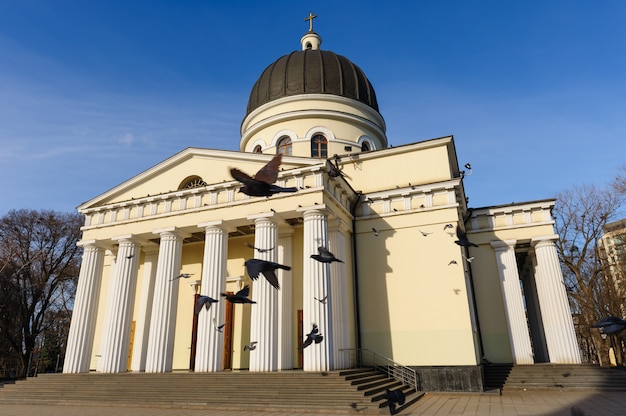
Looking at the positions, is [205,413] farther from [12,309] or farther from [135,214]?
[12,309]

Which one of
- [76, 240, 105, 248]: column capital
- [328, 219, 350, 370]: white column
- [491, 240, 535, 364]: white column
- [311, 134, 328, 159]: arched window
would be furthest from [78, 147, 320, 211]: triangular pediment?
[491, 240, 535, 364]: white column

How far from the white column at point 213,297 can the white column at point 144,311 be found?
3015 mm

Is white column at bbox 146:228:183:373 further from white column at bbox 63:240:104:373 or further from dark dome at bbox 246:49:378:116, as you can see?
dark dome at bbox 246:49:378:116

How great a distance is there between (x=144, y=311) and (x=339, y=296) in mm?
7650

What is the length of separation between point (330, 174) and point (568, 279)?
20699 millimetres

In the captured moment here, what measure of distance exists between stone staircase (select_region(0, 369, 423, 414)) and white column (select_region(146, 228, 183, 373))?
2.54ft

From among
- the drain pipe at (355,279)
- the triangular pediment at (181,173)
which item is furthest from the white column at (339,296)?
the triangular pediment at (181,173)

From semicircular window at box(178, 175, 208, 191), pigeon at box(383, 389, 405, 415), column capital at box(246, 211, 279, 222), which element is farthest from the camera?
semicircular window at box(178, 175, 208, 191)

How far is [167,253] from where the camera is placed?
1486cm

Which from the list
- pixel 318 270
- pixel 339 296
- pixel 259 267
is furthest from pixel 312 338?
pixel 259 267

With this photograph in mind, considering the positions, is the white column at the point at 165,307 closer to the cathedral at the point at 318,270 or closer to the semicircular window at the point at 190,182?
the cathedral at the point at 318,270

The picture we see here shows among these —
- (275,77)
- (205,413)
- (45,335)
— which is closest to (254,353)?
(205,413)

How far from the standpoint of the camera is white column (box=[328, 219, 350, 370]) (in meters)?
12.9

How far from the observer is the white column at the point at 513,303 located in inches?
597
